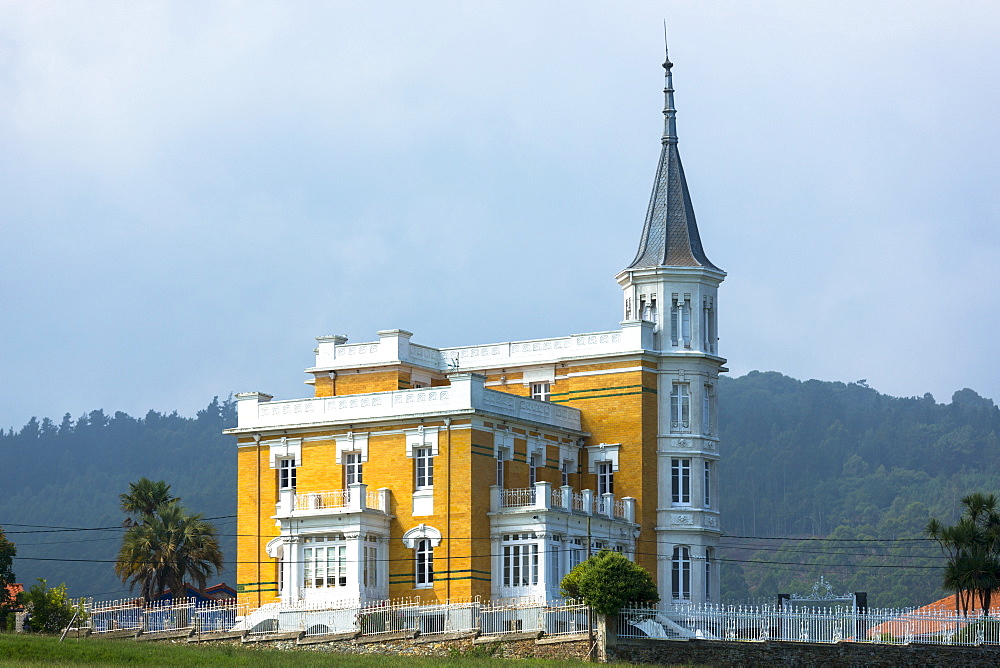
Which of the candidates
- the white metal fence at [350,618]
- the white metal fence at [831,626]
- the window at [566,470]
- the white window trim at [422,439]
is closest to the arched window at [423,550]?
the white metal fence at [350,618]

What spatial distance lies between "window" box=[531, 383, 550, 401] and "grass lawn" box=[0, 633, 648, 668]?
17.5m

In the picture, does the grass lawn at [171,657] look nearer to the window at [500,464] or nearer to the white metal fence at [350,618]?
the white metal fence at [350,618]

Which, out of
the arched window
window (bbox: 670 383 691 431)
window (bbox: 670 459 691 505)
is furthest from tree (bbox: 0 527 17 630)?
window (bbox: 670 383 691 431)

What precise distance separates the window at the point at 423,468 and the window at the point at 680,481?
10.5m

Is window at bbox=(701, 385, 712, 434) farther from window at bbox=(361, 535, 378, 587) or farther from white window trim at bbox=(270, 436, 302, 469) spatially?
white window trim at bbox=(270, 436, 302, 469)

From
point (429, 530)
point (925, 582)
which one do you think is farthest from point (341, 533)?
point (925, 582)

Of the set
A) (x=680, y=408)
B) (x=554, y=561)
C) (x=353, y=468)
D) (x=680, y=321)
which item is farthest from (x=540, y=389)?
(x=554, y=561)

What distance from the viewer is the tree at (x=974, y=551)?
64625 mm

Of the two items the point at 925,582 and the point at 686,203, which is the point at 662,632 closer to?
the point at 686,203

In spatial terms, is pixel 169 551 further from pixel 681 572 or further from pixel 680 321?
pixel 680 321

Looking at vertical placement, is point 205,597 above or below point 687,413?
below

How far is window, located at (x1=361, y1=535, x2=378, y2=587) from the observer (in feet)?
204

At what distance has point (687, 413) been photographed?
69.2 m

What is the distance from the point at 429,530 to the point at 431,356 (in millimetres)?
10913
